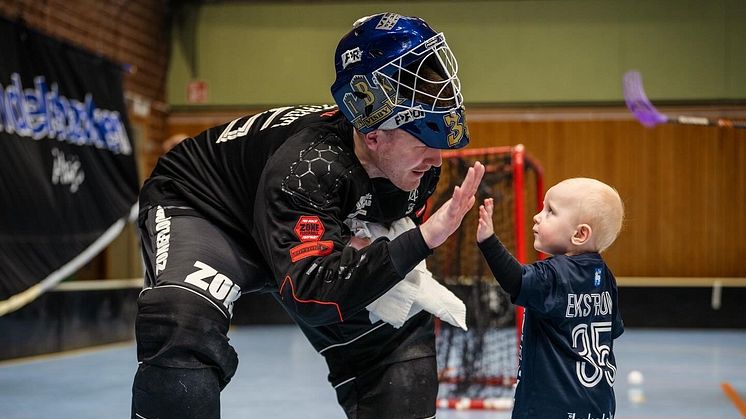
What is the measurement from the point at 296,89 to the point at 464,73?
7.03ft

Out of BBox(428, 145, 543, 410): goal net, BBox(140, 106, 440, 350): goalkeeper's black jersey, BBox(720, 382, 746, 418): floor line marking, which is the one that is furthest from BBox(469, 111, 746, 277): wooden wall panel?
BBox(140, 106, 440, 350): goalkeeper's black jersey

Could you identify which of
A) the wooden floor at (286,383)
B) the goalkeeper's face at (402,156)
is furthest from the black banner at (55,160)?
the goalkeeper's face at (402,156)

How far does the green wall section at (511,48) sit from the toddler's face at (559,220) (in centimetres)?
956

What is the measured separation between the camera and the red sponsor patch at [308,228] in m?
2.07

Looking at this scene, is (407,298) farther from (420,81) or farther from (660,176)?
(660,176)

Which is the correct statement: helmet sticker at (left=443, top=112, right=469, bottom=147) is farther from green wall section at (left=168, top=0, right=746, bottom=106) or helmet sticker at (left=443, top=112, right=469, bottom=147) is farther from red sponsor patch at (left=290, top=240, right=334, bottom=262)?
green wall section at (left=168, top=0, right=746, bottom=106)

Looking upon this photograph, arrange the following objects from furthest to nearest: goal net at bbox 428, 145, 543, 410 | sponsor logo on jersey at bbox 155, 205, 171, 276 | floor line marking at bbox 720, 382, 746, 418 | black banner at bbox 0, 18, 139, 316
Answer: black banner at bbox 0, 18, 139, 316, goal net at bbox 428, 145, 543, 410, floor line marking at bbox 720, 382, 746, 418, sponsor logo on jersey at bbox 155, 205, 171, 276

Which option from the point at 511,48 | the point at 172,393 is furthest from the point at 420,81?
the point at 511,48

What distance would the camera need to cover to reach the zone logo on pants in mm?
2221

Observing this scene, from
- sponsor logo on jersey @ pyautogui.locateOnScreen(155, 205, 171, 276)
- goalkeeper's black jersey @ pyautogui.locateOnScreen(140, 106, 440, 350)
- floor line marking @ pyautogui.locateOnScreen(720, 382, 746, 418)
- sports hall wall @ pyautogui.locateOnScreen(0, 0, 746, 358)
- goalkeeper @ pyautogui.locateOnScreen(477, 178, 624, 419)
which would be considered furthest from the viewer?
sports hall wall @ pyautogui.locateOnScreen(0, 0, 746, 358)

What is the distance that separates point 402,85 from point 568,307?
836 mm

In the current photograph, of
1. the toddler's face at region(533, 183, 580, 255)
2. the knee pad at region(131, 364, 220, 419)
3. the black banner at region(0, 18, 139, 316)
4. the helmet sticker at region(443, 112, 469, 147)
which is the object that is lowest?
the knee pad at region(131, 364, 220, 419)

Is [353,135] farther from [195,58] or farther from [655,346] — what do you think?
[195,58]

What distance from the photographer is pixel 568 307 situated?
2635 millimetres
